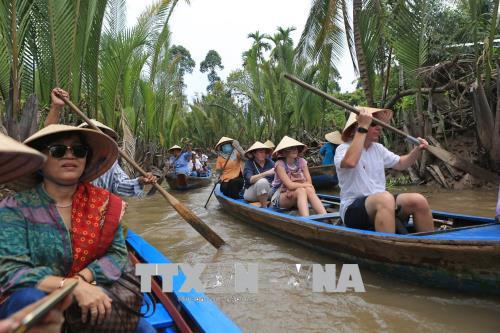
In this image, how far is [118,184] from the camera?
343cm

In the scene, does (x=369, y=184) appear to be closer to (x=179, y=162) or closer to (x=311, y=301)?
(x=311, y=301)

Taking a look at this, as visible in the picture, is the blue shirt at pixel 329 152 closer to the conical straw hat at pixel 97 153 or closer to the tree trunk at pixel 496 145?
the tree trunk at pixel 496 145

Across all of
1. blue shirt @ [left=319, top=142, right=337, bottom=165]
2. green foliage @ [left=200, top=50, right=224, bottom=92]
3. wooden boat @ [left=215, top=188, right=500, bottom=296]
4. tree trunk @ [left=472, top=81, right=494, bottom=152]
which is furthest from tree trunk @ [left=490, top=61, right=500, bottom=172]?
green foliage @ [left=200, top=50, right=224, bottom=92]

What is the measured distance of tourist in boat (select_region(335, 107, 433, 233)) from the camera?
3277 mm

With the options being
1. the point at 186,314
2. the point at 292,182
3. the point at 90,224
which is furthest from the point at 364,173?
the point at 90,224

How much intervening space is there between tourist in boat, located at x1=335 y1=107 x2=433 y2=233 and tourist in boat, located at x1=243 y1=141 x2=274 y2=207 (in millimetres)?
2117

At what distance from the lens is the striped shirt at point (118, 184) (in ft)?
11.0

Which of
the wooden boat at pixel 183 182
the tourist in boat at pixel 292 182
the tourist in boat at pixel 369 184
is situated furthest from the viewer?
the wooden boat at pixel 183 182

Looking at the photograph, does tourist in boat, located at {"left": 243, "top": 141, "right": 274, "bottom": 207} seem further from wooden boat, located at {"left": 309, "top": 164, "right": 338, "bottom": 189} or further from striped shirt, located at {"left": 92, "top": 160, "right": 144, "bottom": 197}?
wooden boat, located at {"left": 309, "top": 164, "right": 338, "bottom": 189}

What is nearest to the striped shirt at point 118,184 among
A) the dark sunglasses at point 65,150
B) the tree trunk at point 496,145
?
the dark sunglasses at point 65,150

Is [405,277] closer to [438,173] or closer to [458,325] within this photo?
[458,325]

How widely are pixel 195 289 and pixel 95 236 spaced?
80cm

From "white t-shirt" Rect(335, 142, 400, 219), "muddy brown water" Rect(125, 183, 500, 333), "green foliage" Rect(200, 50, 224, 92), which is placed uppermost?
"green foliage" Rect(200, 50, 224, 92)

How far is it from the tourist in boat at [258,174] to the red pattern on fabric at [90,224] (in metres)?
3.93
